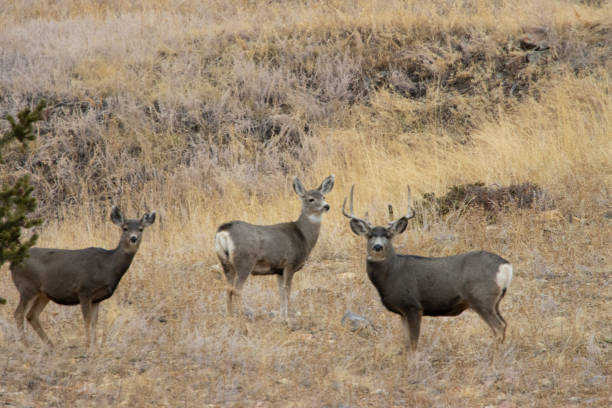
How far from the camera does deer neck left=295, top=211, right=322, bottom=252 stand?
8938 millimetres

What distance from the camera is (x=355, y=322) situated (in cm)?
784

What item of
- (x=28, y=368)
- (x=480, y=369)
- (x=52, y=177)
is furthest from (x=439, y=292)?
(x=52, y=177)

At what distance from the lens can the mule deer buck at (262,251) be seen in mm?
8141

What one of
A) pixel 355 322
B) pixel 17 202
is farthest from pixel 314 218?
pixel 17 202

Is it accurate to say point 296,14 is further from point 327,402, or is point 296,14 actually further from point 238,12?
point 327,402

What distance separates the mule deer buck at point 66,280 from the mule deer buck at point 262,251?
121cm

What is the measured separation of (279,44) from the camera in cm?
1731

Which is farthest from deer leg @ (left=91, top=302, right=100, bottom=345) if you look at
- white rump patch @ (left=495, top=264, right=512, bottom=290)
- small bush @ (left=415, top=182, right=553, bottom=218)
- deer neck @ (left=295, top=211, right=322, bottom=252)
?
small bush @ (left=415, top=182, right=553, bottom=218)

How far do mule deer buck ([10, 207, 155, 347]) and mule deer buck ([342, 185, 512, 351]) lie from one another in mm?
2206

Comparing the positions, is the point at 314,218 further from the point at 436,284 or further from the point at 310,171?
the point at 310,171

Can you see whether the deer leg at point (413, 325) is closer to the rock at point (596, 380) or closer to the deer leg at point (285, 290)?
the rock at point (596, 380)

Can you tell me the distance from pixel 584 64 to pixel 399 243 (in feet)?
23.3

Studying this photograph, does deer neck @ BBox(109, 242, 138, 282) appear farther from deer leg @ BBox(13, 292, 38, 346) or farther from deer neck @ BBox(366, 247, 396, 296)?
deer neck @ BBox(366, 247, 396, 296)

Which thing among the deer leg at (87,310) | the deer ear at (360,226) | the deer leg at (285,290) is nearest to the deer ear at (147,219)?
the deer leg at (87,310)
